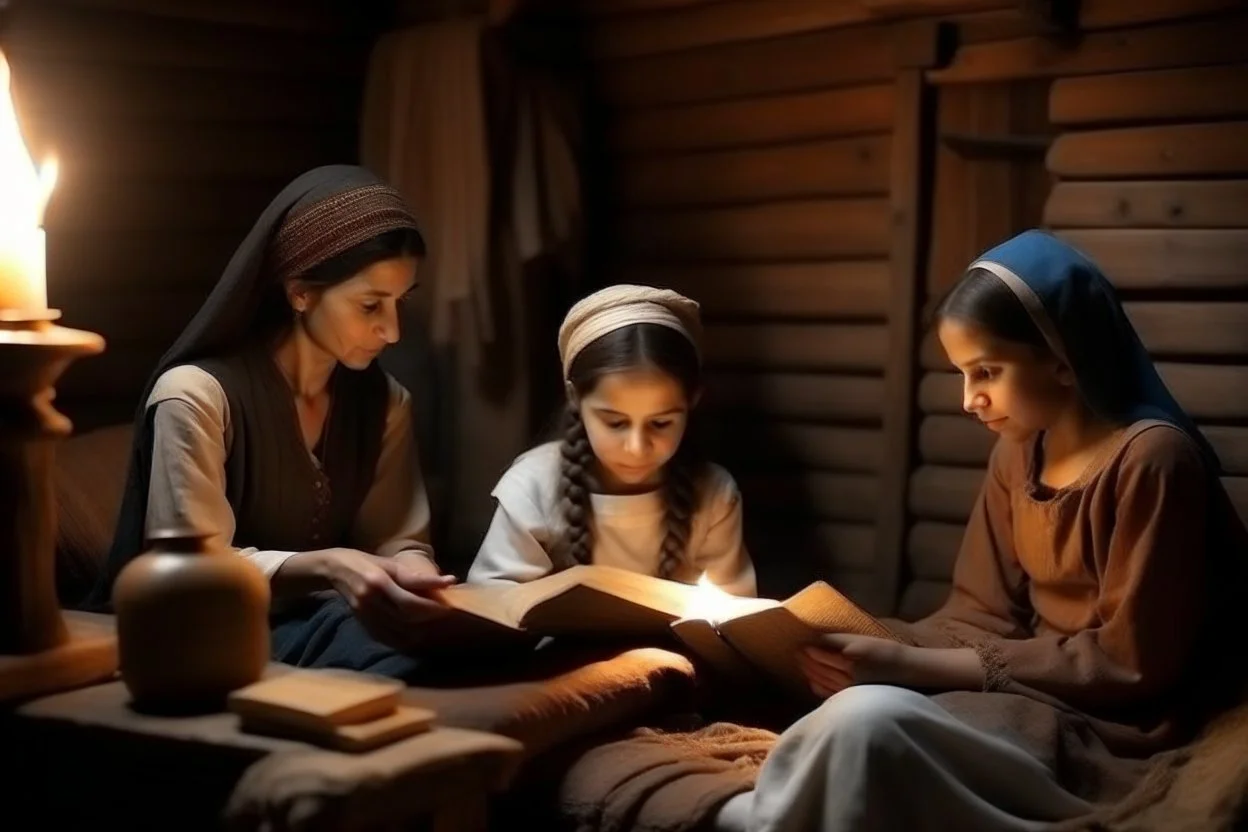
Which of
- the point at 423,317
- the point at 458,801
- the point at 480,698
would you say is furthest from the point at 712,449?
the point at 458,801

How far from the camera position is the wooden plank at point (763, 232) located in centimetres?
442

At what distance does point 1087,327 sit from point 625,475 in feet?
3.67

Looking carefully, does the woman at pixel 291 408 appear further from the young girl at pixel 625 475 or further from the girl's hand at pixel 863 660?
the girl's hand at pixel 863 660

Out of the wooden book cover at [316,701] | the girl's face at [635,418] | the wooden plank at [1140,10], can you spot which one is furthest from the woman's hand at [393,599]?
the wooden plank at [1140,10]

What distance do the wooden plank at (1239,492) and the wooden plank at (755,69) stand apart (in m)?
1.39

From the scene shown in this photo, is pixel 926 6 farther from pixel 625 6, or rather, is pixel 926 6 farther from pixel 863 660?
pixel 863 660

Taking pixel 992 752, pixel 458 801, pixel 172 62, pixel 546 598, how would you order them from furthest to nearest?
pixel 172 62
pixel 546 598
pixel 992 752
pixel 458 801

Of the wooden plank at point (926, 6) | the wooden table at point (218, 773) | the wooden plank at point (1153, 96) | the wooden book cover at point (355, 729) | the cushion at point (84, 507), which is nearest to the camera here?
the wooden table at point (218, 773)

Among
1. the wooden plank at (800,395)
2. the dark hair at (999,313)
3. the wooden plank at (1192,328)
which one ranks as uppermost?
the dark hair at (999,313)

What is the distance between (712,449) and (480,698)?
1.95 metres

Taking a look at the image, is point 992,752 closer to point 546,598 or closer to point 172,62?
point 546,598

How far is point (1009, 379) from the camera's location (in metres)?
3.18

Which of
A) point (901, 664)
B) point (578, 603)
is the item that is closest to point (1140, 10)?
point (901, 664)

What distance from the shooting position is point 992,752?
2.77 meters
